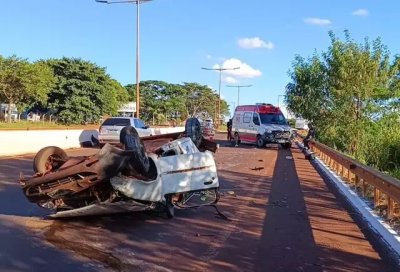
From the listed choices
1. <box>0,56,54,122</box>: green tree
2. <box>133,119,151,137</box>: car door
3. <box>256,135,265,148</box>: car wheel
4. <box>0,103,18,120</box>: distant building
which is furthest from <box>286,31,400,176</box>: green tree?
<box>0,103,18,120</box>: distant building

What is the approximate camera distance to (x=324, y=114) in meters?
30.4

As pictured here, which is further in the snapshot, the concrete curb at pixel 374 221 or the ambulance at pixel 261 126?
the ambulance at pixel 261 126

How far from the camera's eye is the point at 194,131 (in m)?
10.3

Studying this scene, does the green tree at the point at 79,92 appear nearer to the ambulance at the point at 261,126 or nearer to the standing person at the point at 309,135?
the ambulance at the point at 261,126

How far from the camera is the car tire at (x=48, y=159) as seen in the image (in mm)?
8039

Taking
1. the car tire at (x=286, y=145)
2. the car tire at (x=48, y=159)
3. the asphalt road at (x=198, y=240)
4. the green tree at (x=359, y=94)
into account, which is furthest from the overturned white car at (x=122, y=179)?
the car tire at (x=286, y=145)

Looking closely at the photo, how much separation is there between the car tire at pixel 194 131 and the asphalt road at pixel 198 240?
1299 millimetres

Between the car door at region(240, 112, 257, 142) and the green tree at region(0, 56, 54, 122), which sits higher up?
the green tree at region(0, 56, 54, 122)

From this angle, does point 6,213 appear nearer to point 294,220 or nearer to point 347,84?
point 294,220

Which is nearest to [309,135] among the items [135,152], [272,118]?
[272,118]

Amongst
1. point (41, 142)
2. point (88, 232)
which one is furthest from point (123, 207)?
point (41, 142)

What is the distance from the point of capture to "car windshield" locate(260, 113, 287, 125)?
111ft

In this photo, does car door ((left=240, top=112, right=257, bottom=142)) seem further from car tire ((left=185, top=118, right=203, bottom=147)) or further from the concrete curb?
car tire ((left=185, top=118, right=203, bottom=147))

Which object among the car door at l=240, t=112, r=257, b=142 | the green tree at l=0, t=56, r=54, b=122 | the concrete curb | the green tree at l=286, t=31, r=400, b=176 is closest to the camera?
the concrete curb
